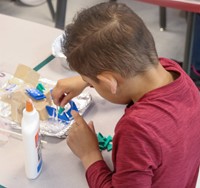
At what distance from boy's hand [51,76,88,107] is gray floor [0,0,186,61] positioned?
1556 mm

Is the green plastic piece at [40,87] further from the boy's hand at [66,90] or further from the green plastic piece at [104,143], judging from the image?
the green plastic piece at [104,143]

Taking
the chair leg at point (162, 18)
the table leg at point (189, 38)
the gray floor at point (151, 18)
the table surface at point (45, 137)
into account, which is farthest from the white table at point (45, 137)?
the chair leg at point (162, 18)

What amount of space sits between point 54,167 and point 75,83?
0.27m

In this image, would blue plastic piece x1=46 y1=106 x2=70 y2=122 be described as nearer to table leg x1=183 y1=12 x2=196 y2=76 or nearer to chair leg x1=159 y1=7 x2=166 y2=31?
table leg x1=183 y1=12 x2=196 y2=76

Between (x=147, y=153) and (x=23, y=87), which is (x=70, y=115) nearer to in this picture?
(x=23, y=87)

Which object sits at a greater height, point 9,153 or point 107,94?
point 107,94

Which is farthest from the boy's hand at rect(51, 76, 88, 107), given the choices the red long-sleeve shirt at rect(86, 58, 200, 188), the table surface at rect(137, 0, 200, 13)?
the table surface at rect(137, 0, 200, 13)

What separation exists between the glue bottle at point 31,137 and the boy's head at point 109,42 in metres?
0.14

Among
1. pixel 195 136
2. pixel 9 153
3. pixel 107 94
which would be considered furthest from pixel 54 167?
pixel 195 136

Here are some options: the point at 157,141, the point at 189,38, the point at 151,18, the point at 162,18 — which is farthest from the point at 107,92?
the point at 151,18

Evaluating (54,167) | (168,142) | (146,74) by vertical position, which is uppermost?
(146,74)

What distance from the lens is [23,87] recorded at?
3.24 feet

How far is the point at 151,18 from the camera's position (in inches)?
117

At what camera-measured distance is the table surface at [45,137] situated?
2.82 feet
